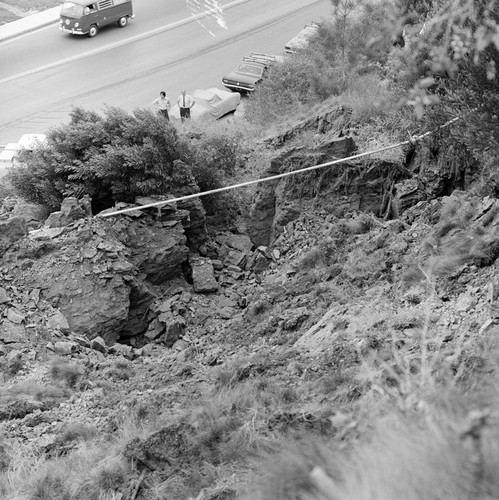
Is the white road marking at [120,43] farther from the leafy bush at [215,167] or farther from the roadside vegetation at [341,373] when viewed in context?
the roadside vegetation at [341,373]

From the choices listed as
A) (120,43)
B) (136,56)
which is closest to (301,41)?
(136,56)

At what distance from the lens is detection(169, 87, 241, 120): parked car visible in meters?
24.4

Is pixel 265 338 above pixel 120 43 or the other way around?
the other way around

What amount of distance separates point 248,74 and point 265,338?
1860 cm

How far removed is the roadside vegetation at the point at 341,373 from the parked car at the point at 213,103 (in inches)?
388

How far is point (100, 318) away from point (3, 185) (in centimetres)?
724

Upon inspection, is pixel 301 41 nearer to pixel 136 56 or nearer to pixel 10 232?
pixel 136 56

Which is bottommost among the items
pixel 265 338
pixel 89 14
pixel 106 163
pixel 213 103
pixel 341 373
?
pixel 213 103

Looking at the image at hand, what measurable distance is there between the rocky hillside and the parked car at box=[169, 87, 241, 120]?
8.13 meters

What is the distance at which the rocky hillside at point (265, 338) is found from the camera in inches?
201

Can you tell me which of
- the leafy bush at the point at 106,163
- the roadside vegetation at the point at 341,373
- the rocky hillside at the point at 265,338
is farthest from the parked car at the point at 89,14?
the roadside vegetation at the point at 341,373

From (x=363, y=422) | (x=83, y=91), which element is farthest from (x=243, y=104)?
(x=363, y=422)

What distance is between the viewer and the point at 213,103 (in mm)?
25172

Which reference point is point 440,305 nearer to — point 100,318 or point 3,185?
point 100,318
